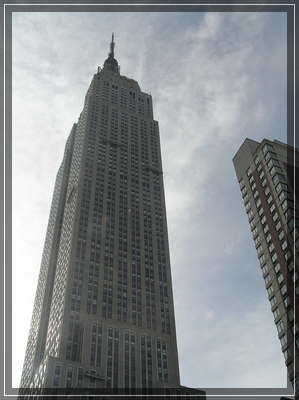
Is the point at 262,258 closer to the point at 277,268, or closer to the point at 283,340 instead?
the point at 277,268

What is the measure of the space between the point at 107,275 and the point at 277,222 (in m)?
60.7

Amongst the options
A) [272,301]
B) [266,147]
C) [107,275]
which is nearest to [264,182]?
[266,147]

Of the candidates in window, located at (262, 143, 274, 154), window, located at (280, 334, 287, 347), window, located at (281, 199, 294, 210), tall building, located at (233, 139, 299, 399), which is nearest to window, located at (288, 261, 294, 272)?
tall building, located at (233, 139, 299, 399)

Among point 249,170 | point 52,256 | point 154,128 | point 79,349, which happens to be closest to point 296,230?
point 249,170

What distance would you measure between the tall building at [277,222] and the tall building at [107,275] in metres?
40.0

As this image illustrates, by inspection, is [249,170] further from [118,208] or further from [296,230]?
[118,208]

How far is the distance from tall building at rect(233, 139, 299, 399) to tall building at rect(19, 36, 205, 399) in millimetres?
39951

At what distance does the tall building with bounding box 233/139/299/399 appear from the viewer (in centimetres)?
7959

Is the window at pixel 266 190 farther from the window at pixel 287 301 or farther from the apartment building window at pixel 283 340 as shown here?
the apartment building window at pixel 283 340

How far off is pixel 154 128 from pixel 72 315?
9790 cm

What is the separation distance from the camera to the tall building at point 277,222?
261ft

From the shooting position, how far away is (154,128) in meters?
199

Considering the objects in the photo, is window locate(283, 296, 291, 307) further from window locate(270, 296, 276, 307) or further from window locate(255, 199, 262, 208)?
window locate(255, 199, 262, 208)

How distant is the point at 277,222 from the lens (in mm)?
90812
